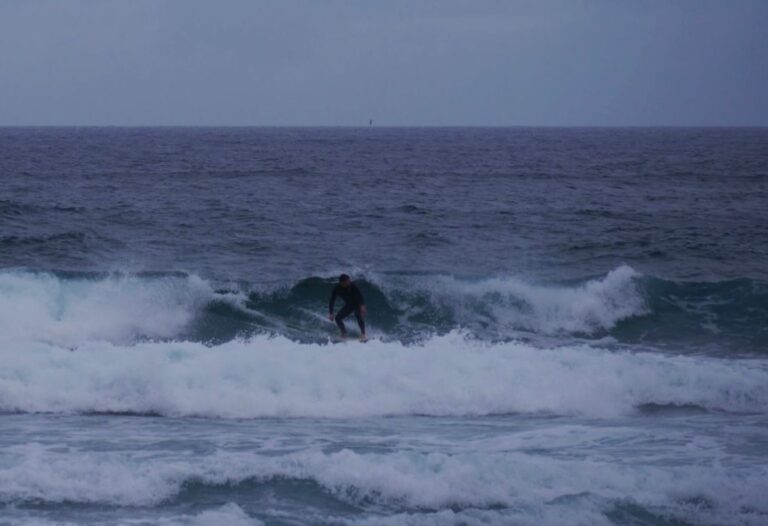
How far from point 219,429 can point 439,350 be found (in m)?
4.00

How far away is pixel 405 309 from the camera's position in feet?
62.3

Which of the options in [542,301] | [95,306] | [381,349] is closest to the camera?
[381,349]

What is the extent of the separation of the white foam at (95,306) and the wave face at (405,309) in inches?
0.8

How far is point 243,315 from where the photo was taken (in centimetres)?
1834

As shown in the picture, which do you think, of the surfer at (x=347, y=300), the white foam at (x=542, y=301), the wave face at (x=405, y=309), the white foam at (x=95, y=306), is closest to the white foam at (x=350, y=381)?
the surfer at (x=347, y=300)

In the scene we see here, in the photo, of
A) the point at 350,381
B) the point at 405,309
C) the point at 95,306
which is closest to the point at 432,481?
the point at 350,381

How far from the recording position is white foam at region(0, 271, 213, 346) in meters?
17.0

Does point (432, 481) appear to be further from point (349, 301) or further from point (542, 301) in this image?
point (542, 301)

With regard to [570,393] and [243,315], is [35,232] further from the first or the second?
[570,393]

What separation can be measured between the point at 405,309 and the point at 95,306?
557 cm

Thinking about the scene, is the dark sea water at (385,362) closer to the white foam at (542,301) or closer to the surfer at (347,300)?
the white foam at (542,301)

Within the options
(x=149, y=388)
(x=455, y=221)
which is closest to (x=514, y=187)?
(x=455, y=221)

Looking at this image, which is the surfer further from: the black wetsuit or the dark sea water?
the dark sea water

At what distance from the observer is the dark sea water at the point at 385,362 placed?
9.52 meters
